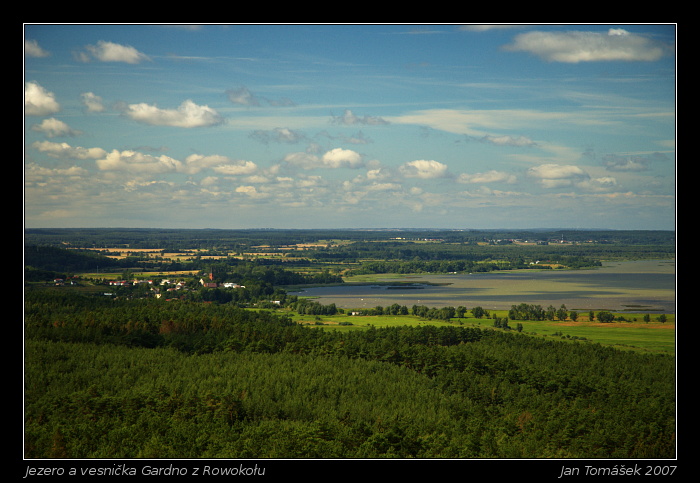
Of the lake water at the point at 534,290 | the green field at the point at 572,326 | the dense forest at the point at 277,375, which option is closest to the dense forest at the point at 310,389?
the dense forest at the point at 277,375

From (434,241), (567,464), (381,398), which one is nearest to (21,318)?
(381,398)

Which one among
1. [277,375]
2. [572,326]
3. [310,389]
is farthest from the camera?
[572,326]

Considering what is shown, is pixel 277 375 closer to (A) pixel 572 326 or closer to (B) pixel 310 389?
(B) pixel 310 389

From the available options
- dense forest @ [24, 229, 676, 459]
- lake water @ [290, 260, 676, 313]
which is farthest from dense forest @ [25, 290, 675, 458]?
lake water @ [290, 260, 676, 313]

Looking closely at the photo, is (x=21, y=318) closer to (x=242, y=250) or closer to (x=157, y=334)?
(x=157, y=334)

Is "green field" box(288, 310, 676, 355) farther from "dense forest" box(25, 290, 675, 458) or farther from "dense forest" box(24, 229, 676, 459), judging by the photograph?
"dense forest" box(25, 290, 675, 458)

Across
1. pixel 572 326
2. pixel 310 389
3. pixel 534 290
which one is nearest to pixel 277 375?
pixel 310 389
